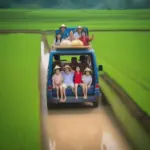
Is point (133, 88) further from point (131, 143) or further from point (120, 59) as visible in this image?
point (131, 143)

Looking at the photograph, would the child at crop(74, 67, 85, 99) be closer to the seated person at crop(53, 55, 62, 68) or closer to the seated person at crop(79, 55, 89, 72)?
the seated person at crop(79, 55, 89, 72)

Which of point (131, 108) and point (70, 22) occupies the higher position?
point (70, 22)

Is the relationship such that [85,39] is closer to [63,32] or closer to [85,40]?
[85,40]

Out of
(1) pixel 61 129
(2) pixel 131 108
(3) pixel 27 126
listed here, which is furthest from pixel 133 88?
(3) pixel 27 126

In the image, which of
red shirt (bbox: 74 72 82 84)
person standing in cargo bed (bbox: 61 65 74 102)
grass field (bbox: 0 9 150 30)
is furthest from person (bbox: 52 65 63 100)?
grass field (bbox: 0 9 150 30)

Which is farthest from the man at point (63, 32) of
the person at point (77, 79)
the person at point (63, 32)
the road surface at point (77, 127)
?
the person at point (77, 79)

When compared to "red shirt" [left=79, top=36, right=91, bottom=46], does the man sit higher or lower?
higher
